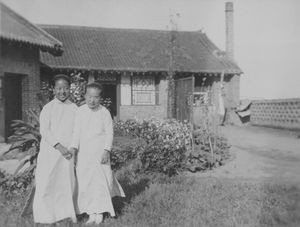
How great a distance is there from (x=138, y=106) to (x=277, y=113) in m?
6.31

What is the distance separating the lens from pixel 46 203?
14.0ft

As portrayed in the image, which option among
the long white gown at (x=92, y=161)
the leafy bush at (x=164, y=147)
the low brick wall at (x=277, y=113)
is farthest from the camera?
the low brick wall at (x=277, y=113)

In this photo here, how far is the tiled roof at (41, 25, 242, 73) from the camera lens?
1759 cm

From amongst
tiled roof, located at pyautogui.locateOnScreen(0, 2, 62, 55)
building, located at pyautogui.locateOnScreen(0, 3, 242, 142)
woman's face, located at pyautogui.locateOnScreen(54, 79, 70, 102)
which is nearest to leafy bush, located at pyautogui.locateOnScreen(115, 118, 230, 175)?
woman's face, located at pyautogui.locateOnScreen(54, 79, 70, 102)

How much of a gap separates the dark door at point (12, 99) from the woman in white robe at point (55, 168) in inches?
310

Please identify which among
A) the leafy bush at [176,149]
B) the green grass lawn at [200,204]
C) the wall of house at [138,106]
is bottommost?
the green grass lawn at [200,204]

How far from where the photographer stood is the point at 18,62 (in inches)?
443

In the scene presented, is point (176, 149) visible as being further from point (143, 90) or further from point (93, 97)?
point (143, 90)

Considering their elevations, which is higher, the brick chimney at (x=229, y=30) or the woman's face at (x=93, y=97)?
the brick chimney at (x=229, y=30)

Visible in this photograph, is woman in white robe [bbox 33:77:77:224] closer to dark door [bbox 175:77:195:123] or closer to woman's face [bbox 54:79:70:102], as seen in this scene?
woman's face [bbox 54:79:70:102]

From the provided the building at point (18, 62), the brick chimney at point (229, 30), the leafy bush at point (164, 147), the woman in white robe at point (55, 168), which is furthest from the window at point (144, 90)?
the woman in white robe at point (55, 168)

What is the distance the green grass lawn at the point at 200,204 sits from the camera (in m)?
4.43

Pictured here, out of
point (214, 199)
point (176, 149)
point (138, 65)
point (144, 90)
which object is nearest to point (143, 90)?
point (144, 90)

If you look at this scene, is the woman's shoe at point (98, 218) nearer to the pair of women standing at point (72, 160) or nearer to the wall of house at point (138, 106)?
the pair of women standing at point (72, 160)
